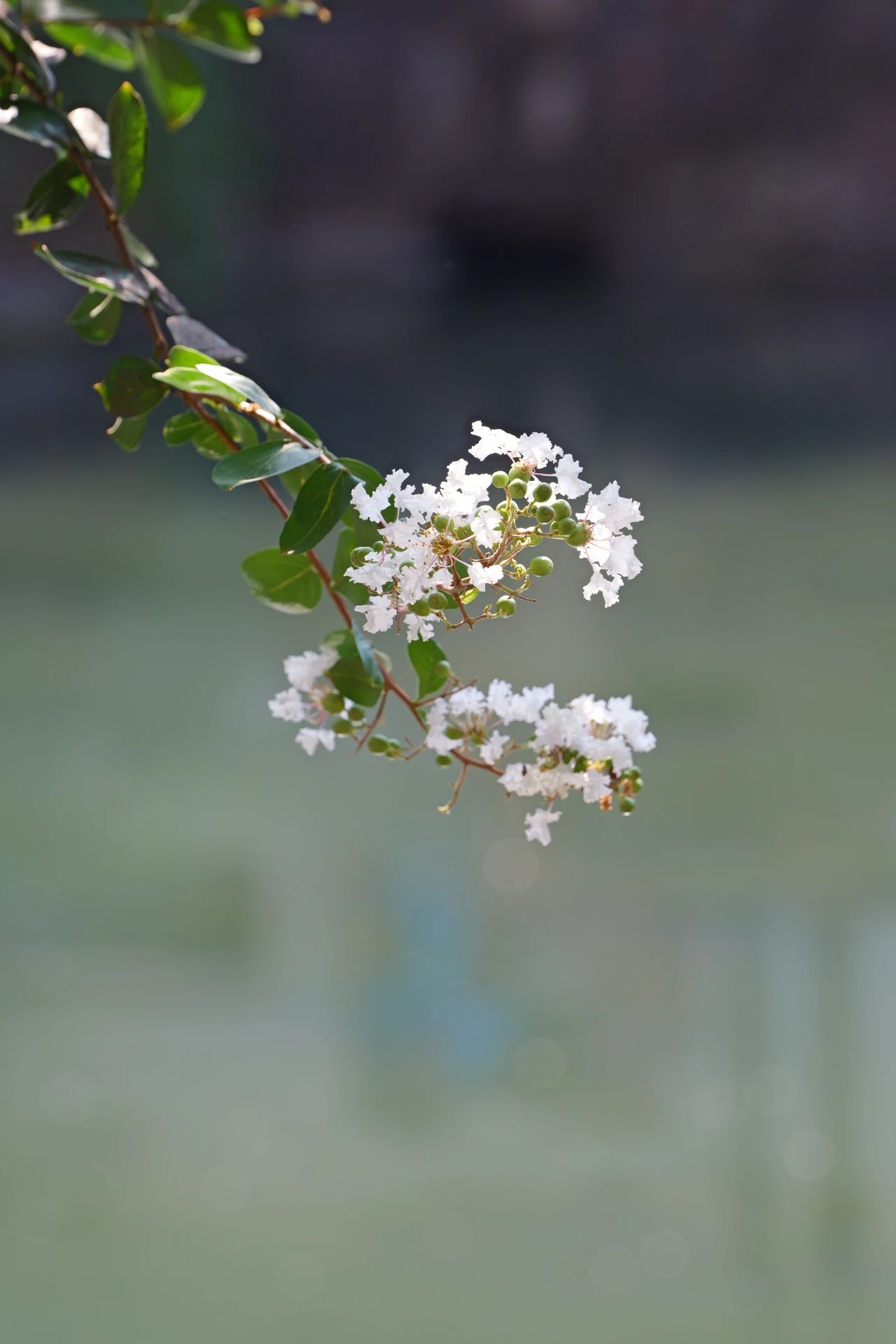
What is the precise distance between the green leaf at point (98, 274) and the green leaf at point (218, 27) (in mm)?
65

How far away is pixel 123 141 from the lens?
1.11 feet

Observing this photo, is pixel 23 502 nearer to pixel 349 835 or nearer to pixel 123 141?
pixel 349 835

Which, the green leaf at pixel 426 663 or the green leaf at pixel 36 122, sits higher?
the green leaf at pixel 36 122

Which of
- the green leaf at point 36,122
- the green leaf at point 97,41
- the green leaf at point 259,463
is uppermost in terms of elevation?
the green leaf at point 97,41

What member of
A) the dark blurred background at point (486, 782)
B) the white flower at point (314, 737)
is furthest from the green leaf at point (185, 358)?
the dark blurred background at point (486, 782)

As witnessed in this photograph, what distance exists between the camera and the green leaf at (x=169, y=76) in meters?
0.30

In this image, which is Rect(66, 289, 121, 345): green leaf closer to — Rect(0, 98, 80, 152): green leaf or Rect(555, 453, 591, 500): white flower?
Rect(0, 98, 80, 152): green leaf

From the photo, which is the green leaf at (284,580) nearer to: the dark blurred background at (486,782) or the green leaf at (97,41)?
the green leaf at (97,41)

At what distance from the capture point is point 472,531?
299mm

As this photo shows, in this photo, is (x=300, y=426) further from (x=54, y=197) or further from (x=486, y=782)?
(x=486, y=782)

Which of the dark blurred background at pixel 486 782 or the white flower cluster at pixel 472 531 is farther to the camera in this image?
the dark blurred background at pixel 486 782

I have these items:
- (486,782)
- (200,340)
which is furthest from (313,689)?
(486,782)

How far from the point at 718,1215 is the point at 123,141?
1.05 m

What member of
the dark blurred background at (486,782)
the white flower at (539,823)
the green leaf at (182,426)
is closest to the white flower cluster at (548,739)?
the white flower at (539,823)
